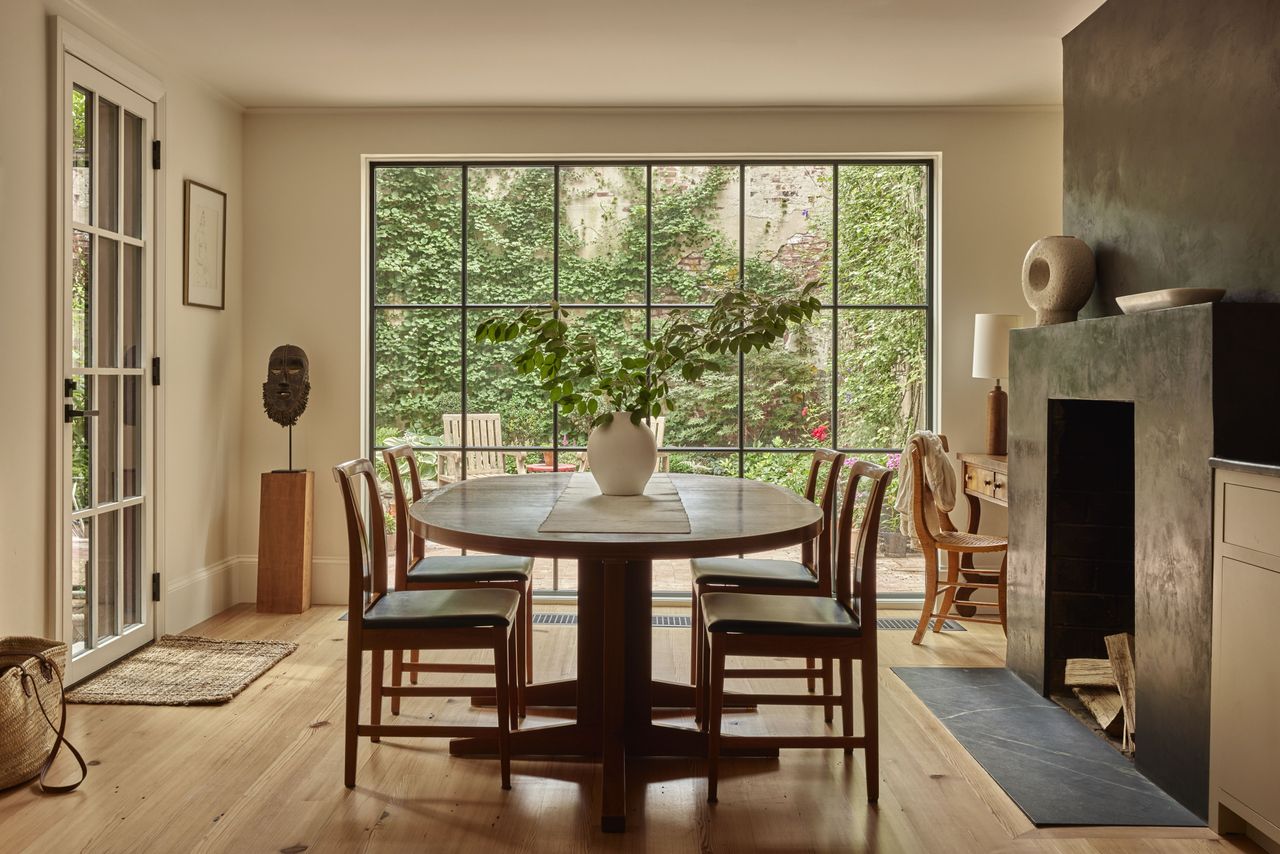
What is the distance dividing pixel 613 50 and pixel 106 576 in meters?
2.99

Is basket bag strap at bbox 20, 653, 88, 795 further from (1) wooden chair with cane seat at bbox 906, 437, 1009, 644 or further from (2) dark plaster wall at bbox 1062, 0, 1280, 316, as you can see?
(2) dark plaster wall at bbox 1062, 0, 1280, 316

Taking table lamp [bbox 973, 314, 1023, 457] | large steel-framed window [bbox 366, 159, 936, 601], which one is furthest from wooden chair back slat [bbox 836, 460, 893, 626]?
large steel-framed window [bbox 366, 159, 936, 601]

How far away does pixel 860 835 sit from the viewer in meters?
2.45

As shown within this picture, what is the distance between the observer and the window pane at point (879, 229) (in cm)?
809

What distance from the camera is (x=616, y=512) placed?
2793mm

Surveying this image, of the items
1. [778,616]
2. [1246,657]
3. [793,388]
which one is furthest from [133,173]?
[793,388]

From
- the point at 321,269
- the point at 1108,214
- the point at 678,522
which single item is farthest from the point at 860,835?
the point at 321,269

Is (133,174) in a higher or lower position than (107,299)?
higher

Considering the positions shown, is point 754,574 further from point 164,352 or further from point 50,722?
point 164,352

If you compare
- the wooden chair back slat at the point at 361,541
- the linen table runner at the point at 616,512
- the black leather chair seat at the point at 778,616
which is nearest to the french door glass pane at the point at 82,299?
the wooden chair back slat at the point at 361,541

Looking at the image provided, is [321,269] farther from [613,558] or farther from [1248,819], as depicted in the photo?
[1248,819]

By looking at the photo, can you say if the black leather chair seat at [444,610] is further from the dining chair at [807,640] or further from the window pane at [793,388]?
the window pane at [793,388]

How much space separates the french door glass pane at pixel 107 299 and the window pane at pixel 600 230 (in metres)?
5.09

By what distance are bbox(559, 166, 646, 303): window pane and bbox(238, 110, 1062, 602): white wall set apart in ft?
12.3
